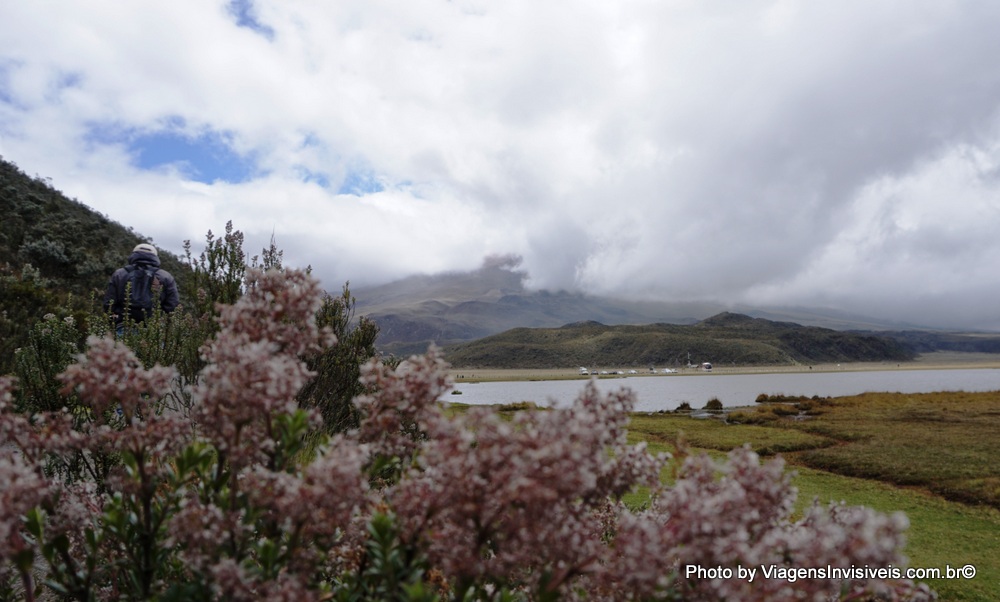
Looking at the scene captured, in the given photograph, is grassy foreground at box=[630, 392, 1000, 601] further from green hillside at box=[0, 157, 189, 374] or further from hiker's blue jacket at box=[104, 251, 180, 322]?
green hillside at box=[0, 157, 189, 374]

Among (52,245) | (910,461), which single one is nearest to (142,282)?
(52,245)

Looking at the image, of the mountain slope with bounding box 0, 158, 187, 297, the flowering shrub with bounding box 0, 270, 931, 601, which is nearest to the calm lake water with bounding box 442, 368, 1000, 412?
the mountain slope with bounding box 0, 158, 187, 297

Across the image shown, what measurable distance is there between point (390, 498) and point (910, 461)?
24.9 metres

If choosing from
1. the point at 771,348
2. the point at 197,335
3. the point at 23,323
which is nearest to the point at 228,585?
the point at 197,335

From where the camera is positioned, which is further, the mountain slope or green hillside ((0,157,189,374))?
the mountain slope

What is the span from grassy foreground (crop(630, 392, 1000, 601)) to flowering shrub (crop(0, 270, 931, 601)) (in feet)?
1.48

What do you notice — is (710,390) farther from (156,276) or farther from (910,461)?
(156,276)

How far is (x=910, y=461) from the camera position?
20.2 metres

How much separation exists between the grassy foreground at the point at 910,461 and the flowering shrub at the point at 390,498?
0.45m

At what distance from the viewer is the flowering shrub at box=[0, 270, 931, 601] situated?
181 centimetres

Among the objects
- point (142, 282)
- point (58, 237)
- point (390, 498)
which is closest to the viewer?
point (390, 498)

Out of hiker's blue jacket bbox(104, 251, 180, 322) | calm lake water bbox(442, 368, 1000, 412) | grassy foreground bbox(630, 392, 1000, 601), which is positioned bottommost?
calm lake water bbox(442, 368, 1000, 412)

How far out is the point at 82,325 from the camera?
1334cm

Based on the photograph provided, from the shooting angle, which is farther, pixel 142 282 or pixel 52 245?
pixel 52 245
